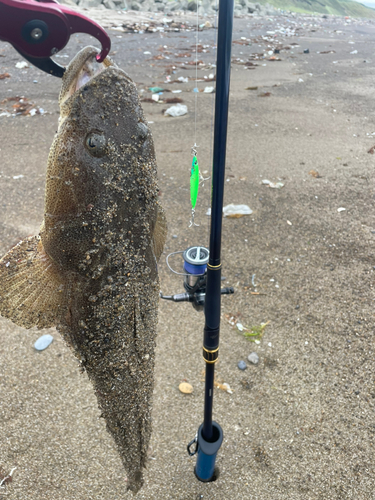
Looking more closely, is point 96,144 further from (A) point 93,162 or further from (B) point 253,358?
(B) point 253,358

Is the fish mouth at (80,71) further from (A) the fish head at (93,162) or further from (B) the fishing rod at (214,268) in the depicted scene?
(B) the fishing rod at (214,268)

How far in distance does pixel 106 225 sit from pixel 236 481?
7.15ft

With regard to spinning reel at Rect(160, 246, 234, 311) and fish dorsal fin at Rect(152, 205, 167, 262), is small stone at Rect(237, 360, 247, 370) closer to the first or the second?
spinning reel at Rect(160, 246, 234, 311)

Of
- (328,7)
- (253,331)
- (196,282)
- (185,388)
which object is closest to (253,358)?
(253,331)

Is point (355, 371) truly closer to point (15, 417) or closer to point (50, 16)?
point (15, 417)

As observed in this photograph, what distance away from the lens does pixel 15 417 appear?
2854 millimetres

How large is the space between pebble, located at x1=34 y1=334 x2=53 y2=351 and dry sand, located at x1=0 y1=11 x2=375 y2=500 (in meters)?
0.06

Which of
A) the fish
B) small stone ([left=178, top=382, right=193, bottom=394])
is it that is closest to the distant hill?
small stone ([left=178, top=382, right=193, bottom=394])

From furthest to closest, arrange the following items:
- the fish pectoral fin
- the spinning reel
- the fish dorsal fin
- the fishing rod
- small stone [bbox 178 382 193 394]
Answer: small stone [bbox 178 382 193 394] < the spinning reel < the fish dorsal fin < the fish pectoral fin < the fishing rod

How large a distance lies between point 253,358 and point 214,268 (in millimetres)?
1929

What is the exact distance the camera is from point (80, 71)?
1.49 metres

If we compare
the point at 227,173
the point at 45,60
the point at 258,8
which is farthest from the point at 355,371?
the point at 258,8

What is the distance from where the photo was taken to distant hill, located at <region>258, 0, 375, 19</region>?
161 ft

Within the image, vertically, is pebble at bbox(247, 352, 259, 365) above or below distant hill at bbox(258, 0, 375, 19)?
below
